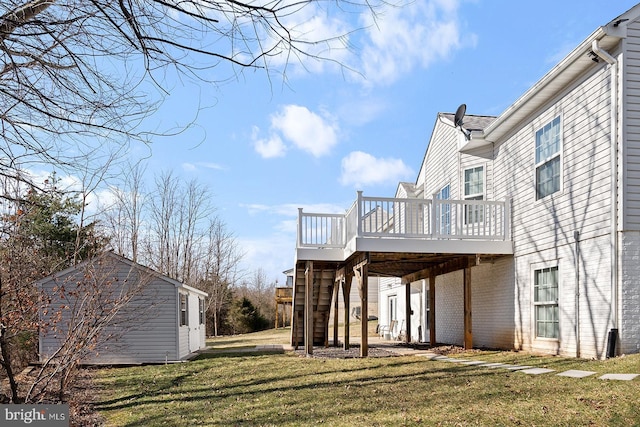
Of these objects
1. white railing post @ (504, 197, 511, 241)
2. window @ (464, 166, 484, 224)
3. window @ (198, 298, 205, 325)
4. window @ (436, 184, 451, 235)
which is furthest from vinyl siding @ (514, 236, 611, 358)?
window @ (198, 298, 205, 325)

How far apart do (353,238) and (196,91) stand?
8.79 meters

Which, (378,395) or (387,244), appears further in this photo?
(387,244)

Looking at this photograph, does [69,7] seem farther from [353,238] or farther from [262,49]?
[353,238]

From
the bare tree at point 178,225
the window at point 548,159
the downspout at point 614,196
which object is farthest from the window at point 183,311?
the bare tree at point 178,225

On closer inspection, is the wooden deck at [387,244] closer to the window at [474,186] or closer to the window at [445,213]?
the window at [445,213]

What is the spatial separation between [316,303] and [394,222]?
539 cm

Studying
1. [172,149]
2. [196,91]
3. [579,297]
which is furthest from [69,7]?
[579,297]

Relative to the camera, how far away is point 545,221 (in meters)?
10.9

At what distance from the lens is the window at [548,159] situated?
10617mm

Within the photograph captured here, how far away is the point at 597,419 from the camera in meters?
5.40

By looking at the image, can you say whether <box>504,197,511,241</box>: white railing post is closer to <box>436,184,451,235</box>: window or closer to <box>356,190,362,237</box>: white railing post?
<box>436,184,451,235</box>: window

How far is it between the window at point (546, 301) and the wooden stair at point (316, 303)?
19.7 feet

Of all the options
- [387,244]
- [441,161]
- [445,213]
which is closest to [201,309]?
[445,213]

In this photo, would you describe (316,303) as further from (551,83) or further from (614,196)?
(614,196)
